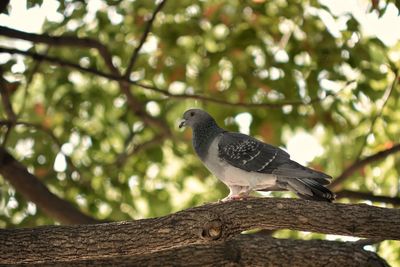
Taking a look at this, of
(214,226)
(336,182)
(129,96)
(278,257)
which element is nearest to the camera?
(214,226)

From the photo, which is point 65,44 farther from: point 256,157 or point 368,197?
point 368,197

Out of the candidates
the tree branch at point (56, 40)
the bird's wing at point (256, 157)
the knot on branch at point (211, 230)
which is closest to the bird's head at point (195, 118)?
the bird's wing at point (256, 157)

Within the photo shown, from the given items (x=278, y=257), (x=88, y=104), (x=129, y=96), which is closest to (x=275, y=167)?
(x=278, y=257)

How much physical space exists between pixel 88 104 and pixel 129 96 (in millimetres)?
1209

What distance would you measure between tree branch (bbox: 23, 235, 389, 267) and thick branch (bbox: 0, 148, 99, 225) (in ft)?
4.91

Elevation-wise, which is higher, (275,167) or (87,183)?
(275,167)

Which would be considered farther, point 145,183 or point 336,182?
point 145,183

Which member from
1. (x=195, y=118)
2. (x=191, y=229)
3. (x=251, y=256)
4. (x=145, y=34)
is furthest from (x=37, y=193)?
(x=191, y=229)

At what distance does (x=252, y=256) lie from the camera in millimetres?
5969

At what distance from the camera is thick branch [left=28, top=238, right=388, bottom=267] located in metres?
5.95

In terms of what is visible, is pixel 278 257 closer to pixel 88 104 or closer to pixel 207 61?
pixel 207 61

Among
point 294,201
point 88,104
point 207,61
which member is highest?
point 207,61

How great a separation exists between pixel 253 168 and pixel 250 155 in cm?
16

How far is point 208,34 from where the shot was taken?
355 inches
